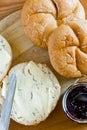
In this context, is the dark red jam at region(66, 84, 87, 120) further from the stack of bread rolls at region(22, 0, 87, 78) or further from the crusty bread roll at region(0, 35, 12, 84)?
the crusty bread roll at region(0, 35, 12, 84)

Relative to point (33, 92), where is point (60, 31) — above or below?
above

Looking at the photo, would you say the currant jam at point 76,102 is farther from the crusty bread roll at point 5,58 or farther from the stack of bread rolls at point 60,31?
the crusty bread roll at point 5,58

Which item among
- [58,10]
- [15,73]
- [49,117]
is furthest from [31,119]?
[58,10]

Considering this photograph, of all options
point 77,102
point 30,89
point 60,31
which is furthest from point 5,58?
point 77,102

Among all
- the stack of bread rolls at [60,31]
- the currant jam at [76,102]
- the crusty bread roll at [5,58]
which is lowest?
the currant jam at [76,102]

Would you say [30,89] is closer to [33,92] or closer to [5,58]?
[33,92]

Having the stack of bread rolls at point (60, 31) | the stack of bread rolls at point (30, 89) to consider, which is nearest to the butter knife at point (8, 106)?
the stack of bread rolls at point (30, 89)

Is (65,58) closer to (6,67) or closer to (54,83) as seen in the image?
(54,83)
